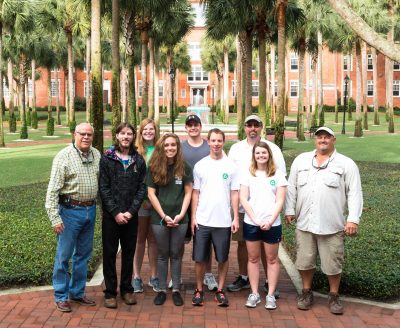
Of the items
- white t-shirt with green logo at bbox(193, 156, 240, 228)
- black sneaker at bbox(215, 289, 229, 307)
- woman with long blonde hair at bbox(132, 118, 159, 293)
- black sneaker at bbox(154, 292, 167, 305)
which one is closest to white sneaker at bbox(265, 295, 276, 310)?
black sneaker at bbox(215, 289, 229, 307)

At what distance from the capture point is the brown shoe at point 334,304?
5.26 meters

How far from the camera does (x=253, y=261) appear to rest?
17.9 feet

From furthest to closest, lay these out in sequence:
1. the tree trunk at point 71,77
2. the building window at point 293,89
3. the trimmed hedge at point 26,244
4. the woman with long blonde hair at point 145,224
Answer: the building window at point 293,89 < the tree trunk at point 71,77 < the trimmed hedge at point 26,244 < the woman with long blonde hair at point 145,224

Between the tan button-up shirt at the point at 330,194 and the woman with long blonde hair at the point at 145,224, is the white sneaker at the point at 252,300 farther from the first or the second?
the woman with long blonde hair at the point at 145,224

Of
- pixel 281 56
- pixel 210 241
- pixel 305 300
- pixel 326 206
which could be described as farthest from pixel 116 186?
pixel 281 56

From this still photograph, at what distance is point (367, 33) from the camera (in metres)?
7.86

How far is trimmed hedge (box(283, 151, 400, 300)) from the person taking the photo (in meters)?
5.75

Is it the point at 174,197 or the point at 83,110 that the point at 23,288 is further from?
the point at 83,110

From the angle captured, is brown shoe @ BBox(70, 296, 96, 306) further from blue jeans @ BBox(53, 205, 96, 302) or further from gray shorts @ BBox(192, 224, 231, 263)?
gray shorts @ BBox(192, 224, 231, 263)

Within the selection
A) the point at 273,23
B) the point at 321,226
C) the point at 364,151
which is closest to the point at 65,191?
the point at 321,226

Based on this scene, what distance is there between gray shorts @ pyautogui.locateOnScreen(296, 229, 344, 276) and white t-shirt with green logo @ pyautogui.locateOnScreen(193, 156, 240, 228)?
2.44 ft

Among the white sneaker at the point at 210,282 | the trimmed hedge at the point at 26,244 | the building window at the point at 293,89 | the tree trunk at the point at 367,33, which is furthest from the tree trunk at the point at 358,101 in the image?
the building window at the point at 293,89

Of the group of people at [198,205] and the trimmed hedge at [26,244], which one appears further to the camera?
the trimmed hedge at [26,244]

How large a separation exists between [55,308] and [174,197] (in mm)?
1521
